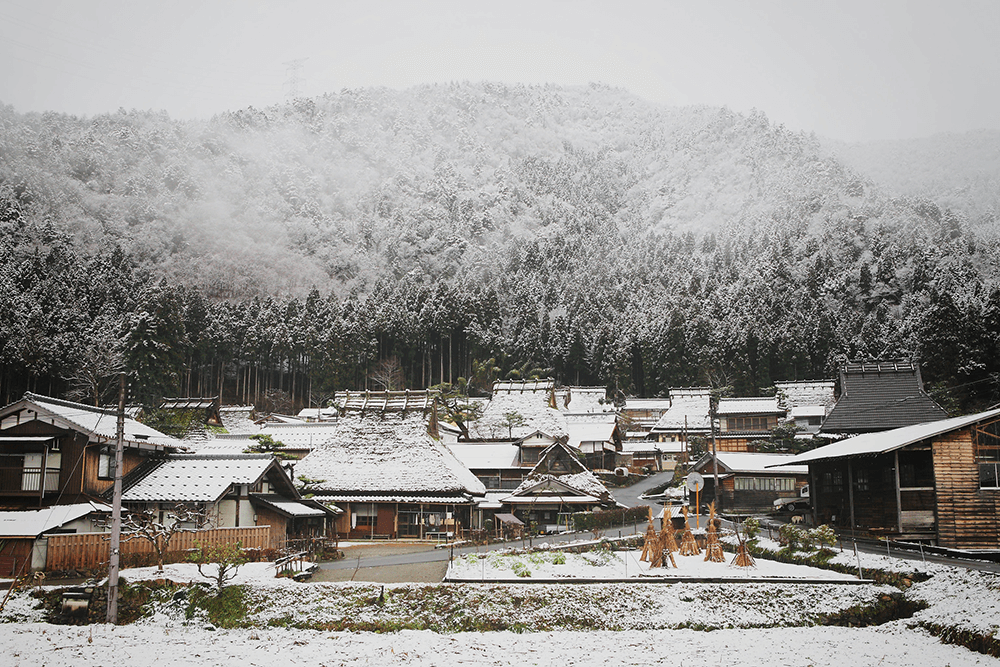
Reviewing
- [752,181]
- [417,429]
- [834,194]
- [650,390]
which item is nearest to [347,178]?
[752,181]

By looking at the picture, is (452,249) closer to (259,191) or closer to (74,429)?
(259,191)

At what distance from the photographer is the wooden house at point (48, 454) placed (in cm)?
1841

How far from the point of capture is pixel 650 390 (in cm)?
6381

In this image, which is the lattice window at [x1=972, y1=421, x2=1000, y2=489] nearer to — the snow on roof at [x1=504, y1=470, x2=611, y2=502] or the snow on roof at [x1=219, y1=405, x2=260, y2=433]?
the snow on roof at [x1=504, y1=470, x2=611, y2=502]

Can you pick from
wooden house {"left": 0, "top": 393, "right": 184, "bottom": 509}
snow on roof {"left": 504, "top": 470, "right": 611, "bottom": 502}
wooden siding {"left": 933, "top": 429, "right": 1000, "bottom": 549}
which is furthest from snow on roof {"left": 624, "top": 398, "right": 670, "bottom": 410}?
wooden house {"left": 0, "top": 393, "right": 184, "bottom": 509}

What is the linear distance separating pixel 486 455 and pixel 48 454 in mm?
21344

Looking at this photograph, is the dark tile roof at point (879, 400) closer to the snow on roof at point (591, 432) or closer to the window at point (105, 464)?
the snow on roof at point (591, 432)

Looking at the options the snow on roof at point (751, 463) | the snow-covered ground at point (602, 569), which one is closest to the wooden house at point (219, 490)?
the snow-covered ground at point (602, 569)

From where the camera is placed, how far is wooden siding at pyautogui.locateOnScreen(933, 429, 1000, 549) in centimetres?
1895

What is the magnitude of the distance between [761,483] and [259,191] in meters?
141

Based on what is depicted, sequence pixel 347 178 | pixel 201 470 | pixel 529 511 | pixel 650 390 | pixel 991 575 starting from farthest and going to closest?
pixel 347 178
pixel 650 390
pixel 529 511
pixel 201 470
pixel 991 575

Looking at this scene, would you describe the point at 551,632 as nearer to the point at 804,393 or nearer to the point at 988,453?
the point at 988,453

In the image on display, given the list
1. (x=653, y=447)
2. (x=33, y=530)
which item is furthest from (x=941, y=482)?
(x=653, y=447)

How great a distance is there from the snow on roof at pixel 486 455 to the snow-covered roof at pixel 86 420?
15689 millimetres
